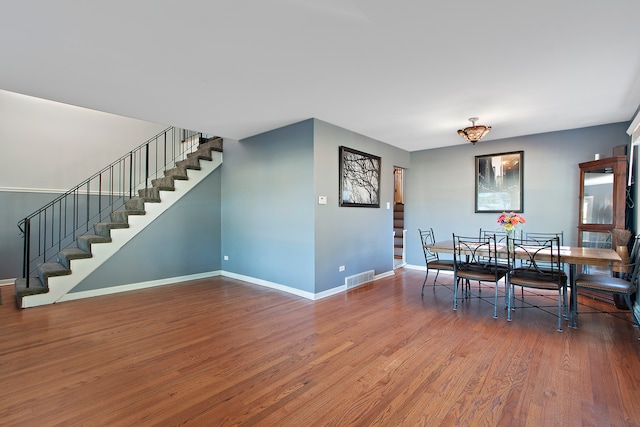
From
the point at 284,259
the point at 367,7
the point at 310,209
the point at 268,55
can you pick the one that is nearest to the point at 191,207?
the point at 284,259

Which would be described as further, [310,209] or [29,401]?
[310,209]

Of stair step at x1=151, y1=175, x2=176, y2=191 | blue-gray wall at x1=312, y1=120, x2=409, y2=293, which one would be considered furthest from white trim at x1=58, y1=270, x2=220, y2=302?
blue-gray wall at x1=312, y1=120, x2=409, y2=293

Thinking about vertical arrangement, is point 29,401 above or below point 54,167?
below

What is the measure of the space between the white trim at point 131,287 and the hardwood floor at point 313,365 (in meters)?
0.26

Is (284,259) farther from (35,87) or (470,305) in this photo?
(35,87)

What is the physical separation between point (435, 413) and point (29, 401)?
2.55 metres

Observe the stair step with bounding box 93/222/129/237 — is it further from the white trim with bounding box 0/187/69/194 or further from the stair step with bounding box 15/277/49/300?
the white trim with bounding box 0/187/69/194

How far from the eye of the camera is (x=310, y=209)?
A: 429 cm

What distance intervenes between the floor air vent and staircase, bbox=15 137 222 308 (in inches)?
128

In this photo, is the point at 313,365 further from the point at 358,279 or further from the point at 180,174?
the point at 180,174

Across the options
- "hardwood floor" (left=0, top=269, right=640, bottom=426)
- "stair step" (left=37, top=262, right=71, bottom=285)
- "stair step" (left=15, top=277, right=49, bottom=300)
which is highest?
"stair step" (left=37, top=262, right=71, bottom=285)

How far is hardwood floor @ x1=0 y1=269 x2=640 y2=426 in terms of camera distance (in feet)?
6.00

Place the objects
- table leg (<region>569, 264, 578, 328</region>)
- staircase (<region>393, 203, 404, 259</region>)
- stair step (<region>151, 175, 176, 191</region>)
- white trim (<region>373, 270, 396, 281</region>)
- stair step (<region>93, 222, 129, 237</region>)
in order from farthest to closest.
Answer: staircase (<region>393, 203, 404, 259</region>)
white trim (<region>373, 270, 396, 281</region>)
stair step (<region>151, 175, 176, 191</region>)
stair step (<region>93, 222, 129, 237</region>)
table leg (<region>569, 264, 578, 328</region>)

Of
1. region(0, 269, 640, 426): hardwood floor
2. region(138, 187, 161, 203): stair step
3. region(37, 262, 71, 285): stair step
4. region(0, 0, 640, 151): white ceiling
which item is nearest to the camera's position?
region(0, 269, 640, 426): hardwood floor
